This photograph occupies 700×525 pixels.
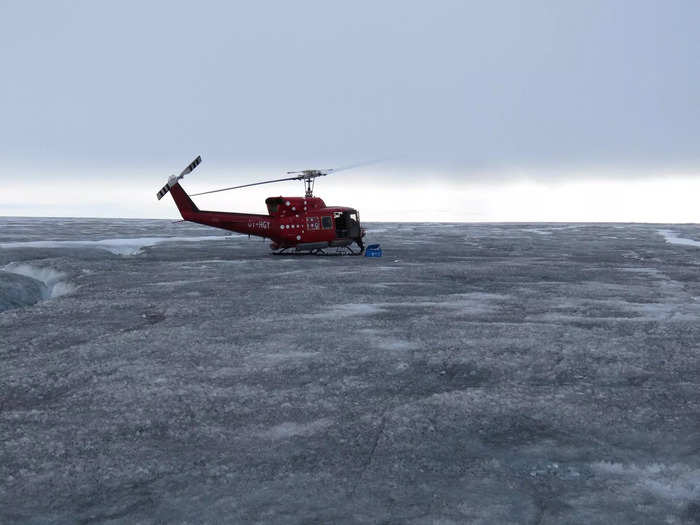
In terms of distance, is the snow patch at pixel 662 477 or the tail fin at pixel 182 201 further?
the tail fin at pixel 182 201

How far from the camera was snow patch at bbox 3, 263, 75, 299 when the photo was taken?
16500mm

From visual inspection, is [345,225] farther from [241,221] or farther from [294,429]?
[294,429]

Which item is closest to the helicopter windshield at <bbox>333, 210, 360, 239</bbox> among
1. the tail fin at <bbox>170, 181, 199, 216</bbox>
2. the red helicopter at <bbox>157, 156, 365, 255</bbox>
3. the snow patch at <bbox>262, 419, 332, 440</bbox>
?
the red helicopter at <bbox>157, 156, 365, 255</bbox>

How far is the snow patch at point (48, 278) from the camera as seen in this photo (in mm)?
16500

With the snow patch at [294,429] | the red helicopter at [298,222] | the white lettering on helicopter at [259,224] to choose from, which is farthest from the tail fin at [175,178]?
the snow patch at [294,429]

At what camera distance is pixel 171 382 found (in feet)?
25.2

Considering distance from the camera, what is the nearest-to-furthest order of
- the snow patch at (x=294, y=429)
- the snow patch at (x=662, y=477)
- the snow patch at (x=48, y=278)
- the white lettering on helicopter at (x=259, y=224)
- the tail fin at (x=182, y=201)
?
1. the snow patch at (x=662, y=477)
2. the snow patch at (x=294, y=429)
3. the snow patch at (x=48, y=278)
4. the white lettering on helicopter at (x=259, y=224)
5. the tail fin at (x=182, y=201)

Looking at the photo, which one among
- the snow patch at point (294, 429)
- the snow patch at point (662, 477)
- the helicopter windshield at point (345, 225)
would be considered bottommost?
the snow patch at point (662, 477)

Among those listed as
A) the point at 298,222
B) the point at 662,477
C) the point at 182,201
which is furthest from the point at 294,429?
the point at 182,201

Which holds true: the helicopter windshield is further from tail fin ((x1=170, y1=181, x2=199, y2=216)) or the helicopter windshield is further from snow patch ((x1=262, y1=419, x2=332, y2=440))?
snow patch ((x1=262, y1=419, x2=332, y2=440))

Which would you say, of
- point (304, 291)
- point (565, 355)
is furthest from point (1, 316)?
point (565, 355)

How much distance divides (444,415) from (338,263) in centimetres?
1592

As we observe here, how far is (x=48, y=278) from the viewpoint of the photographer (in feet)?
60.7

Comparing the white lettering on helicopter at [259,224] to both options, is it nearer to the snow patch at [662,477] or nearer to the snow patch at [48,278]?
the snow patch at [48,278]
